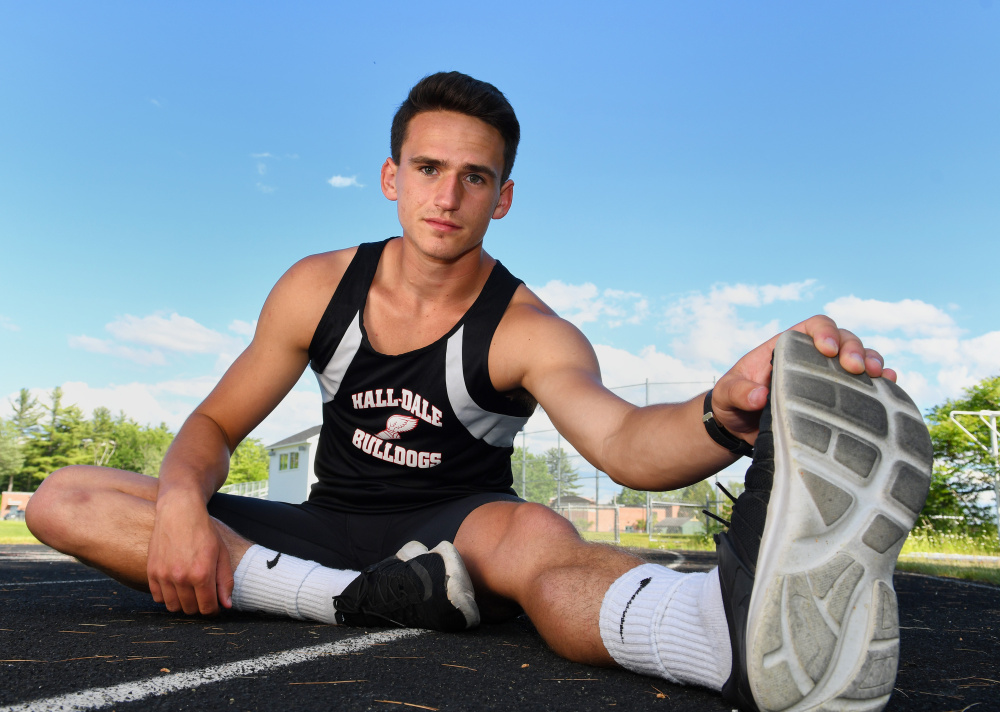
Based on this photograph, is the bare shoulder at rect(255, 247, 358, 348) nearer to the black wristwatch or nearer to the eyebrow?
the eyebrow

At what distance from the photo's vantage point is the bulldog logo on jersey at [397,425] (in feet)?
8.19

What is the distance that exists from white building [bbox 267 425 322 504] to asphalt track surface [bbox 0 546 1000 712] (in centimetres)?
2792

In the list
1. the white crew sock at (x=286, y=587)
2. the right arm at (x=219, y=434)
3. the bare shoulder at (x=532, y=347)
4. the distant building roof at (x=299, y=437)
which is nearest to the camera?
the right arm at (x=219, y=434)

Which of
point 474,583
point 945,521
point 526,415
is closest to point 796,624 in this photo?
point 474,583

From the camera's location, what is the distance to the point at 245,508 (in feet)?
8.07

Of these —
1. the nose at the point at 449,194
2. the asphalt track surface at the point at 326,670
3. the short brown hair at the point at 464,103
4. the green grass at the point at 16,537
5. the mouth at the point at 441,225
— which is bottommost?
the green grass at the point at 16,537

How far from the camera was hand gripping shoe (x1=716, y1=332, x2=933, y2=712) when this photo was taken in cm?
114

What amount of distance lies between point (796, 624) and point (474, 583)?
3.86 feet

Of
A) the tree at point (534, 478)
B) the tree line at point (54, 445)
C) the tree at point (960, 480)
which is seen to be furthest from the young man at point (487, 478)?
the tree line at point (54, 445)

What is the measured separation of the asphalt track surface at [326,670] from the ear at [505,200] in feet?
4.98

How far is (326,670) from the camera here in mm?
1506

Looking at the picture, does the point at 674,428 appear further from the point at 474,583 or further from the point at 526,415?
the point at 526,415

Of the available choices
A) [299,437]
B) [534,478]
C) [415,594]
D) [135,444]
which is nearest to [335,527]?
Result: [415,594]

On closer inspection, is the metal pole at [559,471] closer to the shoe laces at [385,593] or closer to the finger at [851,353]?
the shoe laces at [385,593]
